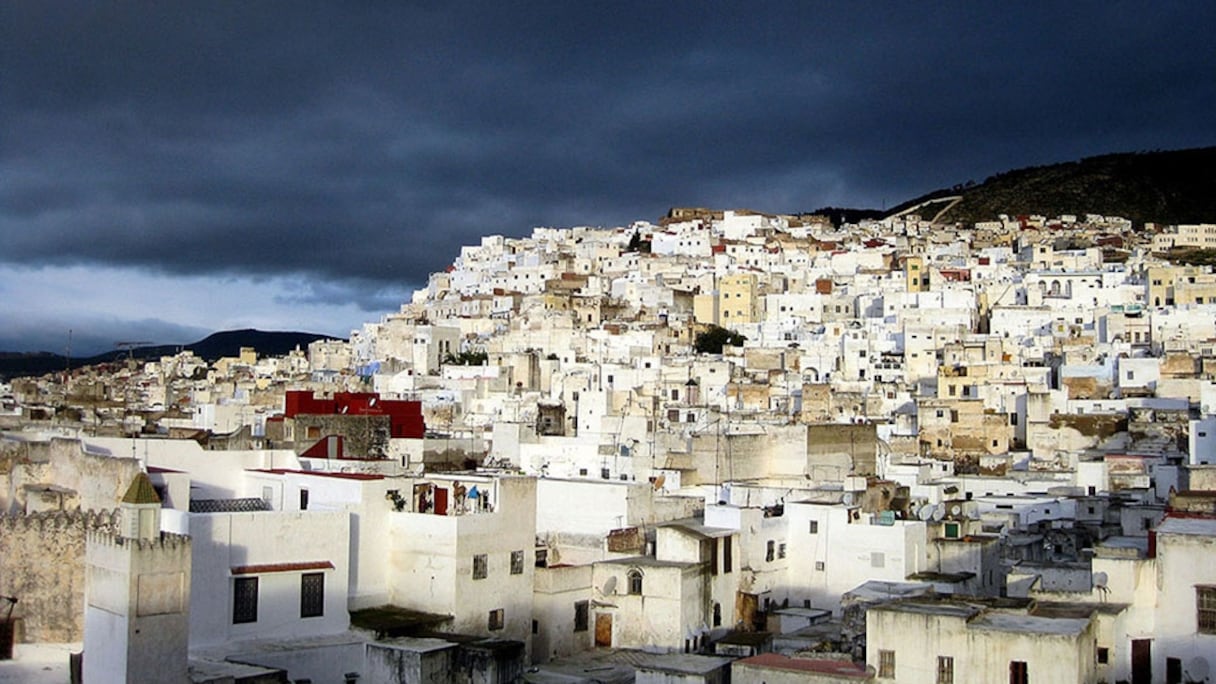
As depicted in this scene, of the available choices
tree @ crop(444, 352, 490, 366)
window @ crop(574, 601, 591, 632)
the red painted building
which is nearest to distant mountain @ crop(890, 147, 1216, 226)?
tree @ crop(444, 352, 490, 366)

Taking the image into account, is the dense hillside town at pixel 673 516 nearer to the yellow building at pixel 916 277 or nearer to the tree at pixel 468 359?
the tree at pixel 468 359

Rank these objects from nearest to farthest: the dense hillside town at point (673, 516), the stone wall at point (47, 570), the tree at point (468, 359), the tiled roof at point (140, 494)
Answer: the dense hillside town at point (673, 516) → the tiled roof at point (140, 494) → the stone wall at point (47, 570) → the tree at point (468, 359)

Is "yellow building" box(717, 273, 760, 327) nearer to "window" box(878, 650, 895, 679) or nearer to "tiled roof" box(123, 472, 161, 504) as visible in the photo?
"tiled roof" box(123, 472, 161, 504)

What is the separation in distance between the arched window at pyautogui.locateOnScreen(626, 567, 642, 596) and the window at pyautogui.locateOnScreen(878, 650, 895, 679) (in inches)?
245

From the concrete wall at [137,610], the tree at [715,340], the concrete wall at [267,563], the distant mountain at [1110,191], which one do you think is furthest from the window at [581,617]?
the distant mountain at [1110,191]

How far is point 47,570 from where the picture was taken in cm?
1736

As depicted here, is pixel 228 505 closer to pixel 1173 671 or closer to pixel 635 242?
pixel 1173 671

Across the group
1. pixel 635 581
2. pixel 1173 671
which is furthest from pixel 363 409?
pixel 1173 671

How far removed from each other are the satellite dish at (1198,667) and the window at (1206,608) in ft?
1.02

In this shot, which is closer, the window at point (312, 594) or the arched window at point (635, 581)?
the window at point (312, 594)

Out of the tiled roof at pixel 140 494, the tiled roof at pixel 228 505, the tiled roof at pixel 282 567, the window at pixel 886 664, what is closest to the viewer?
the window at pixel 886 664

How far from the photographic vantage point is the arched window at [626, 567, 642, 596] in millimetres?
19259

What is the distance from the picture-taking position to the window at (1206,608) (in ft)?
45.5

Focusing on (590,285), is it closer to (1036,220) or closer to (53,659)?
(1036,220)
